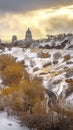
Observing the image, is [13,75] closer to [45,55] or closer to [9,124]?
[45,55]

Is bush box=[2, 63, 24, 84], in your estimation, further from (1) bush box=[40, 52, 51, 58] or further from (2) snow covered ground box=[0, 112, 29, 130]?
(2) snow covered ground box=[0, 112, 29, 130]

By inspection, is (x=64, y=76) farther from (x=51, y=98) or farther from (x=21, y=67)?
(x=21, y=67)

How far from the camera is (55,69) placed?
188 ft

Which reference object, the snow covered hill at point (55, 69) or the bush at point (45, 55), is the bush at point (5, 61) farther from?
the bush at point (45, 55)

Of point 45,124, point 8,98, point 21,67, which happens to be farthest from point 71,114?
point 21,67

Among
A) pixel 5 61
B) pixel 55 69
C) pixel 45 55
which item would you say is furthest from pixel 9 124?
pixel 5 61

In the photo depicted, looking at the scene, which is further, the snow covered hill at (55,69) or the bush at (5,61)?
the bush at (5,61)

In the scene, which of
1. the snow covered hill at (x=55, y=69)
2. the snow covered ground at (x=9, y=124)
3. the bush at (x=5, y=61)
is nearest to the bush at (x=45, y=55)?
the snow covered hill at (x=55, y=69)

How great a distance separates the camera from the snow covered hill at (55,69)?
45.1 meters

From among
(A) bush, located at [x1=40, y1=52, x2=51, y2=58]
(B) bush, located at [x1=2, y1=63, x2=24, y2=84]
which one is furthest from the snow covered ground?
(A) bush, located at [x1=40, y1=52, x2=51, y2=58]

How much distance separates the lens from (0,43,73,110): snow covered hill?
148 ft

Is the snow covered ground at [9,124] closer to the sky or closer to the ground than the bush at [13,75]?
closer to the ground

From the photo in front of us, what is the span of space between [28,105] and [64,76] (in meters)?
7.19

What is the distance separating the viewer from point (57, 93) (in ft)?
149
